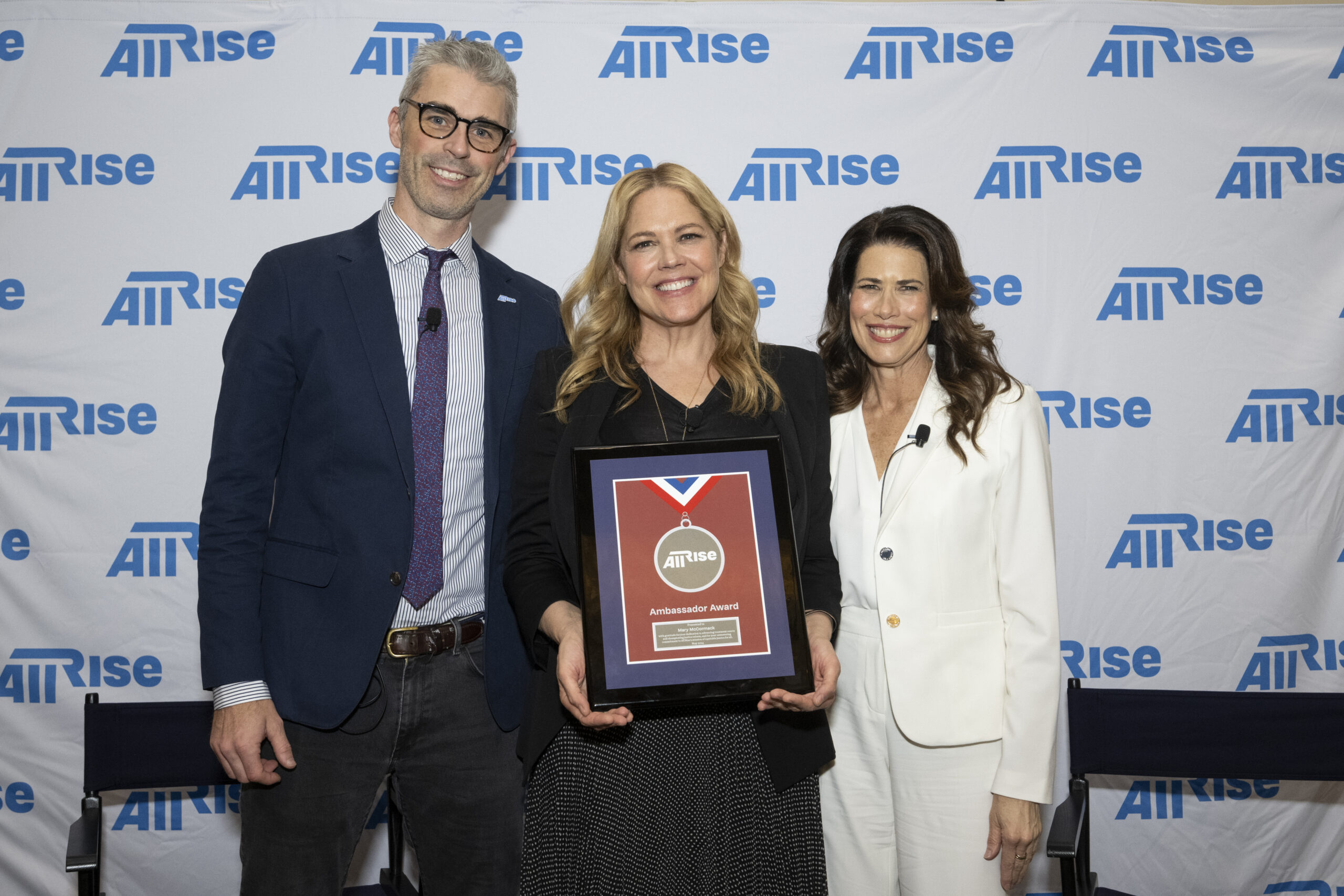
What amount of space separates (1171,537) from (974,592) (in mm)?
1609

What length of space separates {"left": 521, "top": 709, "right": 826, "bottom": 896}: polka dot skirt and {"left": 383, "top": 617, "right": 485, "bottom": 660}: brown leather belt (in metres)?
0.37

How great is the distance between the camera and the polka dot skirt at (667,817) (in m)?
1.60

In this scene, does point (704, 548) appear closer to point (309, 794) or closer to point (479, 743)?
point (479, 743)

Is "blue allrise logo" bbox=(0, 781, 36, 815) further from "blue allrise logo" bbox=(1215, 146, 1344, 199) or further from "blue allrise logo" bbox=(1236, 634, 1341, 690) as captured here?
"blue allrise logo" bbox=(1215, 146, 1344, 199)

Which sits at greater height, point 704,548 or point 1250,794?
point 704,548

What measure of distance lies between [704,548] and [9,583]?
101 inches

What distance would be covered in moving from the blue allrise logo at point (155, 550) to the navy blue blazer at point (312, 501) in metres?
1.25

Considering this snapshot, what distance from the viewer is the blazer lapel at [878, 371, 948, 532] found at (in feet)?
6.25

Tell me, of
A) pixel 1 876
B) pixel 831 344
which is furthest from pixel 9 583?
pixel 831 344

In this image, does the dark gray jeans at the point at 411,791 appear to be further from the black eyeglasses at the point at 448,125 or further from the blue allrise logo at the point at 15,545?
the blue allrise logo at the point at 15,545

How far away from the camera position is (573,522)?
172 centimetres

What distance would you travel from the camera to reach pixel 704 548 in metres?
Answer: 1.58

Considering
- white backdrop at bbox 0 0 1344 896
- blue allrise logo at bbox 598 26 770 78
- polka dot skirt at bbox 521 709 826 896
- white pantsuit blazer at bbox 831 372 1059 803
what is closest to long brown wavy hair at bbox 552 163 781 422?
white pantsuit blazer at bbox 831 372 1059 803

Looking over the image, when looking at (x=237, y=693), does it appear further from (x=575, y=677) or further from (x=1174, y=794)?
(x=1174, y=794)
